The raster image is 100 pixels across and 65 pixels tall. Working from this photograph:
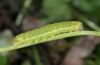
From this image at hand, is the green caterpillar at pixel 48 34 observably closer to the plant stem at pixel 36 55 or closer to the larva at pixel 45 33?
the larva at pixel 45 33

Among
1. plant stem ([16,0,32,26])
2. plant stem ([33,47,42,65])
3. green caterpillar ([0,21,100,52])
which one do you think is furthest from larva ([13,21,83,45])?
plant stem ([16,0,32,26])

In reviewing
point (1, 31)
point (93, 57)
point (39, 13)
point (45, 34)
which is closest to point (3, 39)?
point (1, 31)

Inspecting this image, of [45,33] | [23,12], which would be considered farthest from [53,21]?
[45,33]

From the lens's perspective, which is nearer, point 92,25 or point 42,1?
point 92,25

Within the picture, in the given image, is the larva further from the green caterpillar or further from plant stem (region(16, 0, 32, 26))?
plant stem (region(16, 0, 32, 26))

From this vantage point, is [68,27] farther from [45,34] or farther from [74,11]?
[74,11]

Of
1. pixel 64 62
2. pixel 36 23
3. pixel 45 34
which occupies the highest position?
pixel 45 34
